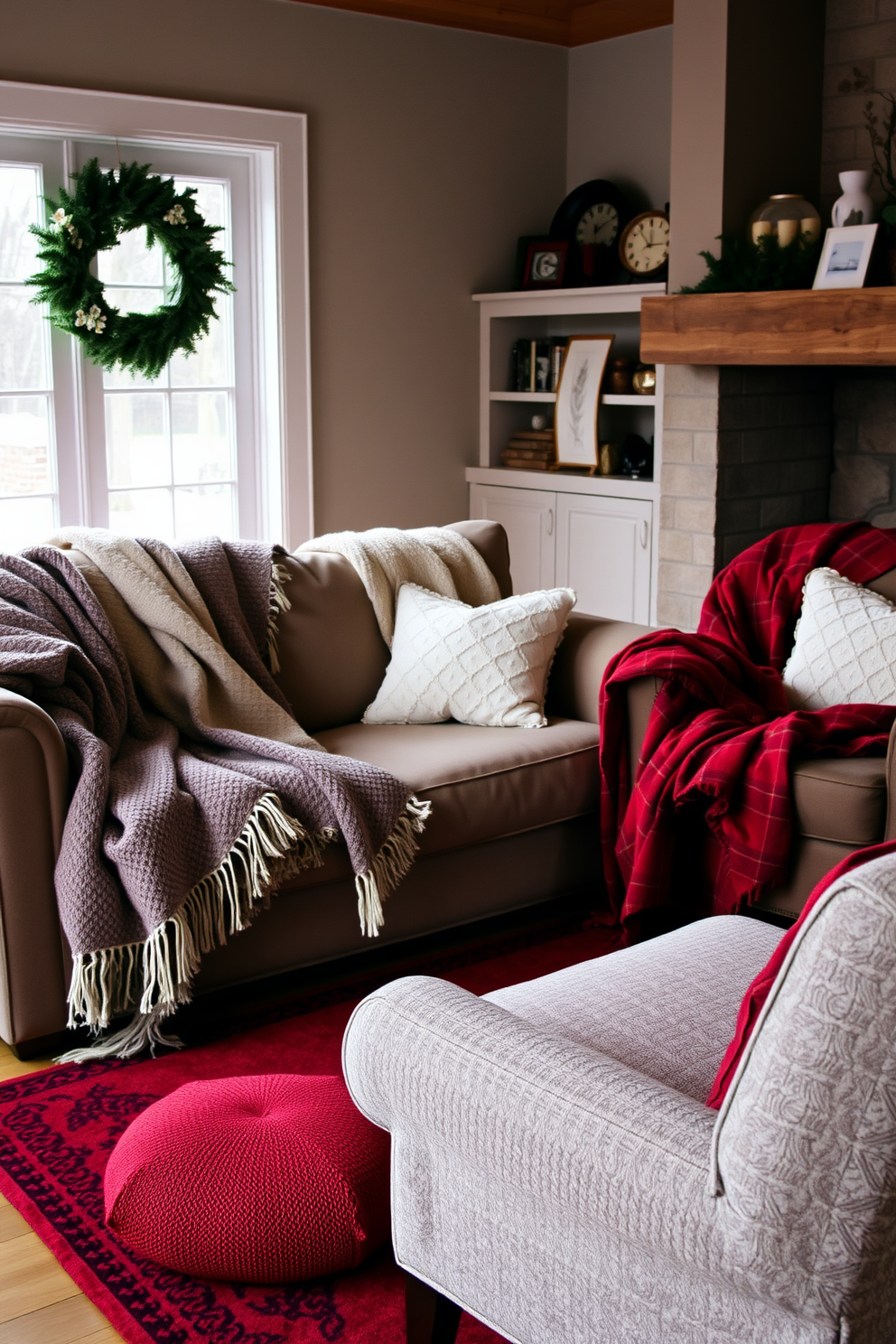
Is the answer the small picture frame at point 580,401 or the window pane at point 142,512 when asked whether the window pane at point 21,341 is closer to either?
the window pane at point 142,512

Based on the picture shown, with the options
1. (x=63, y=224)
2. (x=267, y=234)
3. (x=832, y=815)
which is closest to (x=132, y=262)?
(x=63, y=224)

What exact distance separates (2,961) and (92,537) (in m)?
0.98

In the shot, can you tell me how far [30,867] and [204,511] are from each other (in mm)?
2717

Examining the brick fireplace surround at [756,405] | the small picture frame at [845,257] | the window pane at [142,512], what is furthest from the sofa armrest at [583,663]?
the window pane at [142,512]

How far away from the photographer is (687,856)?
2.80 m

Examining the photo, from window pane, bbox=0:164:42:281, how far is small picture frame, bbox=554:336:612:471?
1.94 metres

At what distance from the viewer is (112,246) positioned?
4336mm

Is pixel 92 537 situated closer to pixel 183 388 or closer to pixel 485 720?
pixel 485 720

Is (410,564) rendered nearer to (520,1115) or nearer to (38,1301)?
(38,1301)

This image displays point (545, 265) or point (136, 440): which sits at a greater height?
point (545, 265)

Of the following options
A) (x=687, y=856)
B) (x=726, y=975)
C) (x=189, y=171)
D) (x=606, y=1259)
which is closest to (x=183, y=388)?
(x=189, y=171)

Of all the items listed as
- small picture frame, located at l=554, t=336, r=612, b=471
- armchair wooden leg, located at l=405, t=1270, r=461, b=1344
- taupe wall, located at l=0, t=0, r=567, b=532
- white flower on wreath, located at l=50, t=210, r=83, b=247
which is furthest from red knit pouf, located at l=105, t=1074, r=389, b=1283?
small picture frame, located at l=554, t=336, r=612, b=471

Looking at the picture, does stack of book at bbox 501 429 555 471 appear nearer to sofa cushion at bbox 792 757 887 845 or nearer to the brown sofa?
the brown sofa

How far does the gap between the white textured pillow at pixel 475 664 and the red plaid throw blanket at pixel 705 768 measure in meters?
0.22
